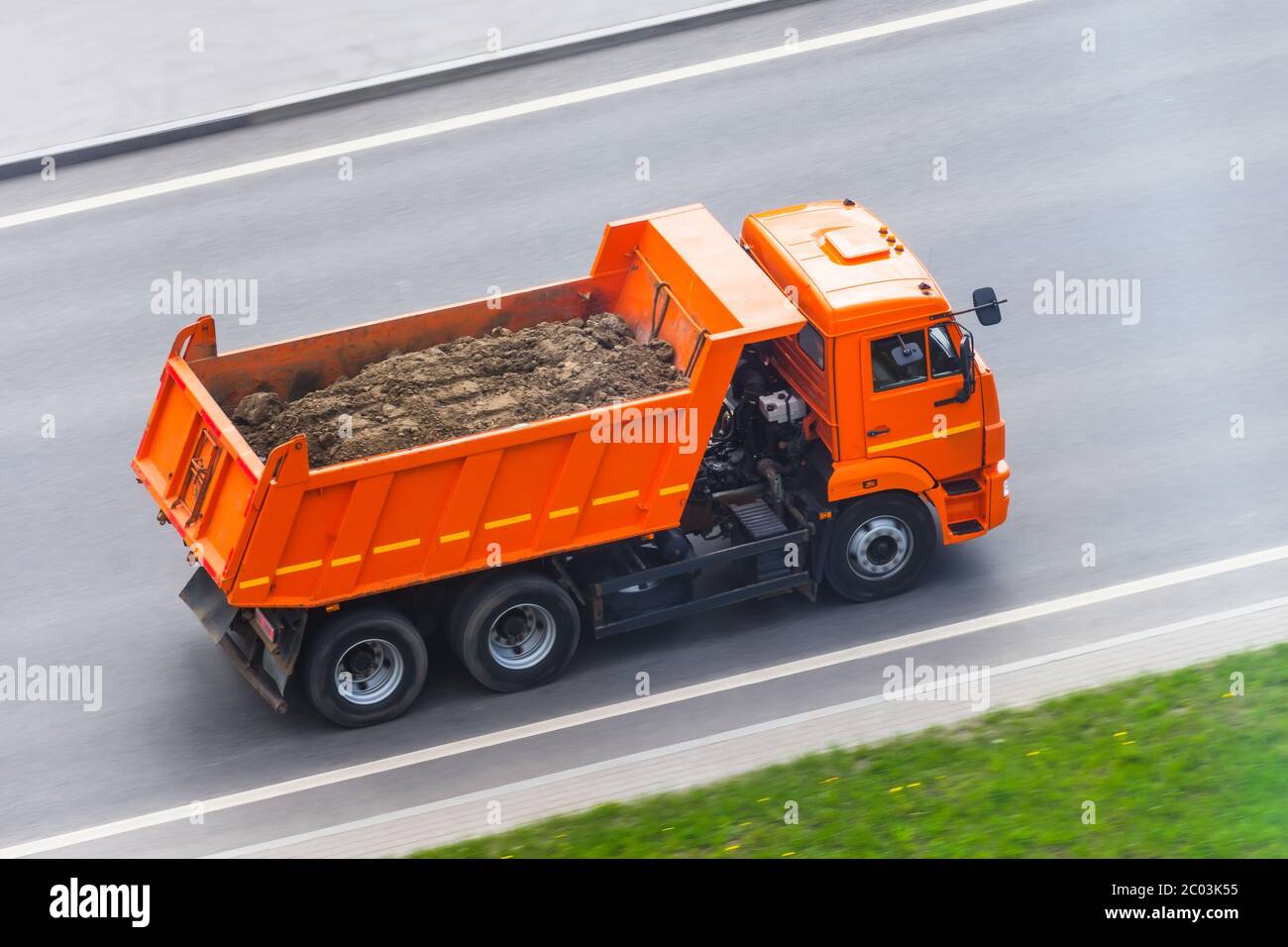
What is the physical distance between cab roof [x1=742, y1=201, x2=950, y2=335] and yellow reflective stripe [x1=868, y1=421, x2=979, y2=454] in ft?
→ 3.16

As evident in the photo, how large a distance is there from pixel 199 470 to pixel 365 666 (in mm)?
1859

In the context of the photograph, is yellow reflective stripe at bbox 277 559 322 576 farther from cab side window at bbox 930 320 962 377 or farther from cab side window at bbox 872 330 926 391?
cab side window at bbox 930 320 962 377

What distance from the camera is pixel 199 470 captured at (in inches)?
485

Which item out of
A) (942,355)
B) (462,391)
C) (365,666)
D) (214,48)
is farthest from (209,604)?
(214,48)

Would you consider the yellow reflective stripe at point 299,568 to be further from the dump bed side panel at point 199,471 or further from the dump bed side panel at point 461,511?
the dump bed side panel at point 199,471

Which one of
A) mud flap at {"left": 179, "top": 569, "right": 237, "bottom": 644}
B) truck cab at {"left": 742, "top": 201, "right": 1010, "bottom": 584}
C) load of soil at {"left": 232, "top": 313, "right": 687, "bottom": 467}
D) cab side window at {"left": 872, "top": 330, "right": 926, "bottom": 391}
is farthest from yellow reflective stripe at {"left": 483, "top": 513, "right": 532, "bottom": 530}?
cab side window at {"left": 872, "top": 330, "right": 926, "bottom": 391}

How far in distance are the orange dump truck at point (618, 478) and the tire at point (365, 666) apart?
2 centimetres

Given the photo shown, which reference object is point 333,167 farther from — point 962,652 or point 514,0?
point 962,652

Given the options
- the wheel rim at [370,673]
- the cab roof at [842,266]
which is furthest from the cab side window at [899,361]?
the wheel rim at [370,673]

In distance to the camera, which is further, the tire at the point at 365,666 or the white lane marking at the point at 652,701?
the tire at the point at 365,666

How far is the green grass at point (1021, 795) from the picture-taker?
10.4 m

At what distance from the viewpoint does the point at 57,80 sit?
21.1 metres

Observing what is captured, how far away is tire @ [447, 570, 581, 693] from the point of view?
490 inches

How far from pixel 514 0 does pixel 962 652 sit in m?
12.3
